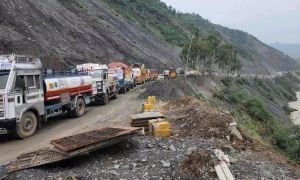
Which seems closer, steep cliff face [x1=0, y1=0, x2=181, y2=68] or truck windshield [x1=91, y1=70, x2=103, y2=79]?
truck windshield [x1=91, y1=70, x2=103, y2=79]

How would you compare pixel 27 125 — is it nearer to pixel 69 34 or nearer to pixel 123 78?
pixel 123 78

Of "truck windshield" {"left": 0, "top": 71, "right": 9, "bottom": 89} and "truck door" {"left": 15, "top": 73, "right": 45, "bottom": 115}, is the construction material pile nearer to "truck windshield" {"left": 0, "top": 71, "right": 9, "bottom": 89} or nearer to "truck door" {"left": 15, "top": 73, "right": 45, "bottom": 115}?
"truck door" {"left": 15, "top": 73, "right": 45, "bottom": 115}

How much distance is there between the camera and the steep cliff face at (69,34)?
41.9 meters

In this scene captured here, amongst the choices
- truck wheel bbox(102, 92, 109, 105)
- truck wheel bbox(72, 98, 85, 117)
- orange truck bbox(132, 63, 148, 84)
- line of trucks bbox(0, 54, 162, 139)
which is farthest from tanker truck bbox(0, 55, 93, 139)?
orange truck bbox(132, 63, 148, 84)

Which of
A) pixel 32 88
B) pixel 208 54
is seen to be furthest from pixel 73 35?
pixel 32 88

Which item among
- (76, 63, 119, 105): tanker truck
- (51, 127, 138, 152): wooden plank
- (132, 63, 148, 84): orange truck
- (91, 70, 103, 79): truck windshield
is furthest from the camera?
→ (132, 63, 148, 84): orange truck

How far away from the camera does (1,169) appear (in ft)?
40.4

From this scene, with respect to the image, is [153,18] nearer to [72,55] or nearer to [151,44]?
[151,44]

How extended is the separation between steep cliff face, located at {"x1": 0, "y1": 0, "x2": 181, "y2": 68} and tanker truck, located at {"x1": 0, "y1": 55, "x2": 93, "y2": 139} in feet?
62.6

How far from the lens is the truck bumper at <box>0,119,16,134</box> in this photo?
16078mm

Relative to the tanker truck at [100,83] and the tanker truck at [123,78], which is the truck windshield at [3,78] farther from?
the tanker truck at [123,78]

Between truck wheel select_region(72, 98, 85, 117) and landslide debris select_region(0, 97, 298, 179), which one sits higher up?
truck wheel select_region(72, 98, 85, 117)

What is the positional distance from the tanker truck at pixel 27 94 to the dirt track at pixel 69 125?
55 centimetres

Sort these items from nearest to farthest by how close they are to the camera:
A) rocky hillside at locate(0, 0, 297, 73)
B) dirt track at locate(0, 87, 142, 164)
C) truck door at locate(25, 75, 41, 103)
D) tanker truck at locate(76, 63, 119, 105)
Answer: dirt track at locate(0, 87, 142, 164) → truck door at locate(25, 75, 41, 103) → tanker truck at locate(76, 63, 119, 105) → rocky hillside at locate(0, 0, 297, 73)
